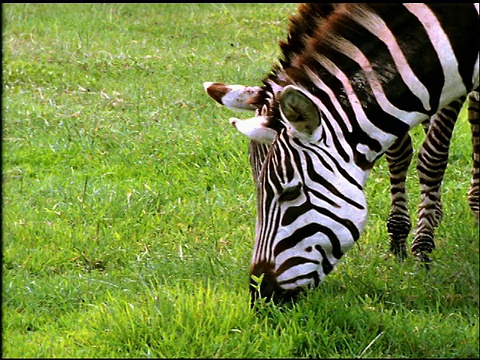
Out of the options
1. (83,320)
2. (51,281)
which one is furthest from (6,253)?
(83,320)

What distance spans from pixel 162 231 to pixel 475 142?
2540mm

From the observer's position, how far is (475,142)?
703 cm

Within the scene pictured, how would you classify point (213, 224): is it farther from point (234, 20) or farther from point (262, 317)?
point (234, 20)

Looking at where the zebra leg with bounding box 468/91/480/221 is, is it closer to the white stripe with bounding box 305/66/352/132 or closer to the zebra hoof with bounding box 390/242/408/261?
the zebra hoof with bounding box 390/242/408/261

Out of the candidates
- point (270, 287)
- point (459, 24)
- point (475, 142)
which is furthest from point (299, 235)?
point (475, 142)

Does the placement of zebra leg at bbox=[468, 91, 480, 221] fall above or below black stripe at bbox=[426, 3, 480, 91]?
below

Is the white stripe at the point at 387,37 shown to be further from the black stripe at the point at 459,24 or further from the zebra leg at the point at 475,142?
the zebra leg at the point at 475,142

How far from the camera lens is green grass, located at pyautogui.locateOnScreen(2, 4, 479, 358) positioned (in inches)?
190

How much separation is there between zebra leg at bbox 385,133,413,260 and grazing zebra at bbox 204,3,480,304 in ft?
5.21

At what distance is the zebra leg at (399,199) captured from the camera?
6.57 metres

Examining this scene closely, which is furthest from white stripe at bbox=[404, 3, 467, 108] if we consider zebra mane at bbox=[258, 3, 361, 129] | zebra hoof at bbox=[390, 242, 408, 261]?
zebra hoof at bbox=[390, 242, 408, 261]

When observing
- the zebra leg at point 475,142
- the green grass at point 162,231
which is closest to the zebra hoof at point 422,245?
the green grass at point 162,231

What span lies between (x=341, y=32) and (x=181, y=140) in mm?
4092

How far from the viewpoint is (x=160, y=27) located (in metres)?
14.2
